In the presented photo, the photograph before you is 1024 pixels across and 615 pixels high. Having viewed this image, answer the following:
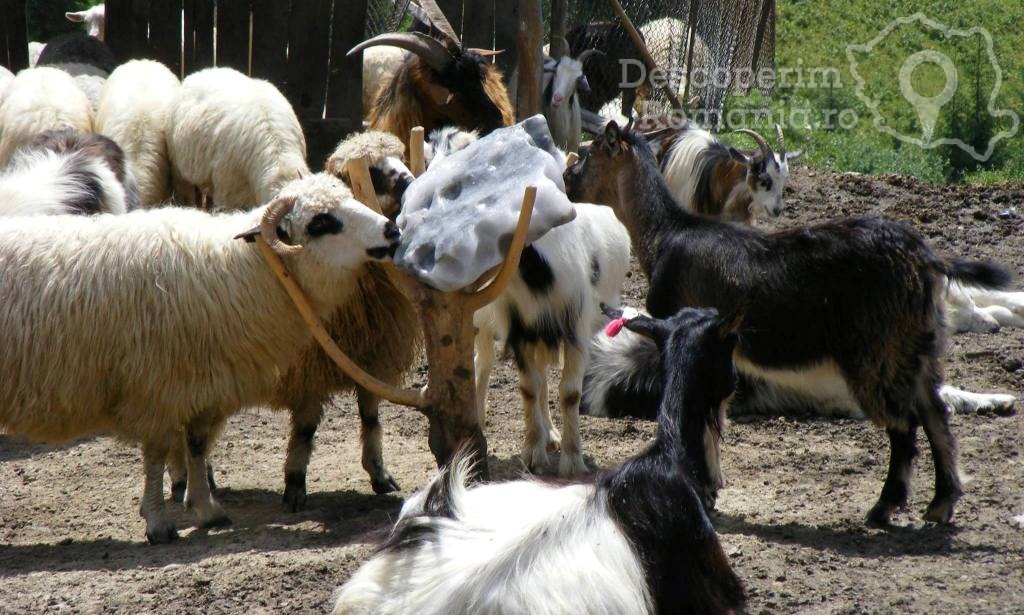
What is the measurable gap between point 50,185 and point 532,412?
3097 millimetres

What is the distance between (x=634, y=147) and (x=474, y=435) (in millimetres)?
2401

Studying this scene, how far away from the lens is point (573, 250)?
6098 mm

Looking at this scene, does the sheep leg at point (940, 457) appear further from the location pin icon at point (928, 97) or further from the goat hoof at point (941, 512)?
the location pin icon at point (928, 97)

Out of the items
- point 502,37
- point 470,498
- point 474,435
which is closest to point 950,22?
point 502,37

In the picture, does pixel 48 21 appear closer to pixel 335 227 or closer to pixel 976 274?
pixel 335 227

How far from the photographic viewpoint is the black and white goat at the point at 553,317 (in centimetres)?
592

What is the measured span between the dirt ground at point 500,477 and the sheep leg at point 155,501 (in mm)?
85

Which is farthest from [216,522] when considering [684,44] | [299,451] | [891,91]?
[891,91]

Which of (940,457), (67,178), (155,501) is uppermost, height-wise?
(67,178)

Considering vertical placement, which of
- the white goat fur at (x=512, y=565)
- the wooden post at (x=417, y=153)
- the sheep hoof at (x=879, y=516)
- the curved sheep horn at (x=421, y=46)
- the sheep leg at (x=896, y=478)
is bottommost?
the sheep hoof at (x=879, y=516)

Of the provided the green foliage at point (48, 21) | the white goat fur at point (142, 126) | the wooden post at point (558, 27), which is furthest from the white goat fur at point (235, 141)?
the green foliage at point (48, 21)

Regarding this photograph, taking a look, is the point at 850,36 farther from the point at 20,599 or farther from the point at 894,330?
the point at 20,599

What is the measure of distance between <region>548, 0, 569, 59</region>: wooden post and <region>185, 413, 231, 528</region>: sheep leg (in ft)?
21.1

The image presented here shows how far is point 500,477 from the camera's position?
6023mm
